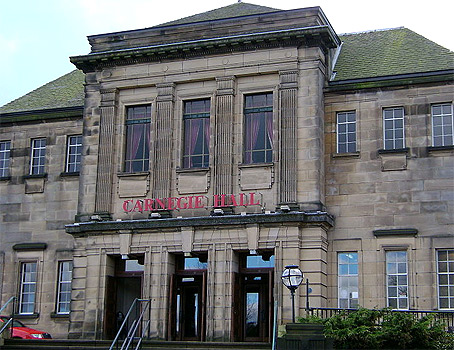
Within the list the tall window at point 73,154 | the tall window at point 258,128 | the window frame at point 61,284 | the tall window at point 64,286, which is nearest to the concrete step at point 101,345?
the window frame at point 61,284

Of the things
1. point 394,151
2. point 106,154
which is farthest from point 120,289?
point 394,151

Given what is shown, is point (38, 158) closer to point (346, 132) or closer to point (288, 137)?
point (288, 137)

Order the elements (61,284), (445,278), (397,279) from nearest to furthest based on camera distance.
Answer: (445,278) < (397,279) < (61,284)

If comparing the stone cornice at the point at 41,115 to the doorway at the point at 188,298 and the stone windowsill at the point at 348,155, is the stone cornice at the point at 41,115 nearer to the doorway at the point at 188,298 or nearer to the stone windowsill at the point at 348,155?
the doorway at the point at 188,298

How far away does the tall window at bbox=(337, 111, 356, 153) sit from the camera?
29795 millimetres

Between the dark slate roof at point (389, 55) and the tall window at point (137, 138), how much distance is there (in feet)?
23.0

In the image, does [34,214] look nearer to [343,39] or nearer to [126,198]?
[126,198]

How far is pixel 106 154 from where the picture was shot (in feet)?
102

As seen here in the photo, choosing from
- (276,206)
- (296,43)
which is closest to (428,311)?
(276,206)

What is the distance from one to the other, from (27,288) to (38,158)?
519 cm

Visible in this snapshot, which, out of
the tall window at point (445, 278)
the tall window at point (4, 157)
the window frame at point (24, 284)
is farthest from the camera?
the tall window at point (4, 157)

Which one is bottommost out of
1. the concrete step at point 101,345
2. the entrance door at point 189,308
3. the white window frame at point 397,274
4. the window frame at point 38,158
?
the concrete step at point 101,345

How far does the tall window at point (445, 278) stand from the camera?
27516mm

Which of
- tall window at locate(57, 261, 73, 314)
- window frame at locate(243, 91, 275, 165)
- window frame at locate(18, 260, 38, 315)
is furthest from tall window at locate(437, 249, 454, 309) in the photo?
window frame at locate(18, 260, 38, 315)
